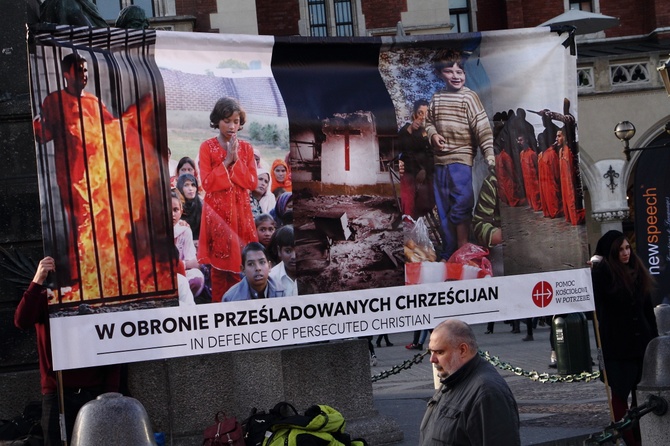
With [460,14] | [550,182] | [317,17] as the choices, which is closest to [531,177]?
[550,182]

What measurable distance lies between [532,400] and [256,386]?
176 inches

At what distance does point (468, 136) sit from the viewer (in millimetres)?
7488

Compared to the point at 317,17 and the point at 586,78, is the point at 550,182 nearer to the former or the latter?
the point at 586,78

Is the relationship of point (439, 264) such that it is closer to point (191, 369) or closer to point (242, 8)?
point (191, 369)

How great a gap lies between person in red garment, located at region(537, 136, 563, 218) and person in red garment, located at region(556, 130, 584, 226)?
34 millimetres

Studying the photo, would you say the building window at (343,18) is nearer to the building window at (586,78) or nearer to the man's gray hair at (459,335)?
the building window at (586,78)

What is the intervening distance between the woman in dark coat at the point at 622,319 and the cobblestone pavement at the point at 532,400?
50 centimetres

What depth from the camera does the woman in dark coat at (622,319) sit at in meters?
8.14

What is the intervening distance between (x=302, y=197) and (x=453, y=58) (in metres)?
1.50

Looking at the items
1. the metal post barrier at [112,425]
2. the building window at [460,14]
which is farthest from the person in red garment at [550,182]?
the building window at [460,14]

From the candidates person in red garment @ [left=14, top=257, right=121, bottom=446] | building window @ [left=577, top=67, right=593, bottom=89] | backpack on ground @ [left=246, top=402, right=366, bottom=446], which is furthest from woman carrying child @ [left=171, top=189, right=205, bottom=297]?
building window @ [left=577, top=67, right=593, bottom=89]

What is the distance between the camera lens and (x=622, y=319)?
816cm

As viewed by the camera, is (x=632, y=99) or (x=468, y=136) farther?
→ (x=632, y=99)

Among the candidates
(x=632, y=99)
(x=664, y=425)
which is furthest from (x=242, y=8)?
(x=664, y=425)
